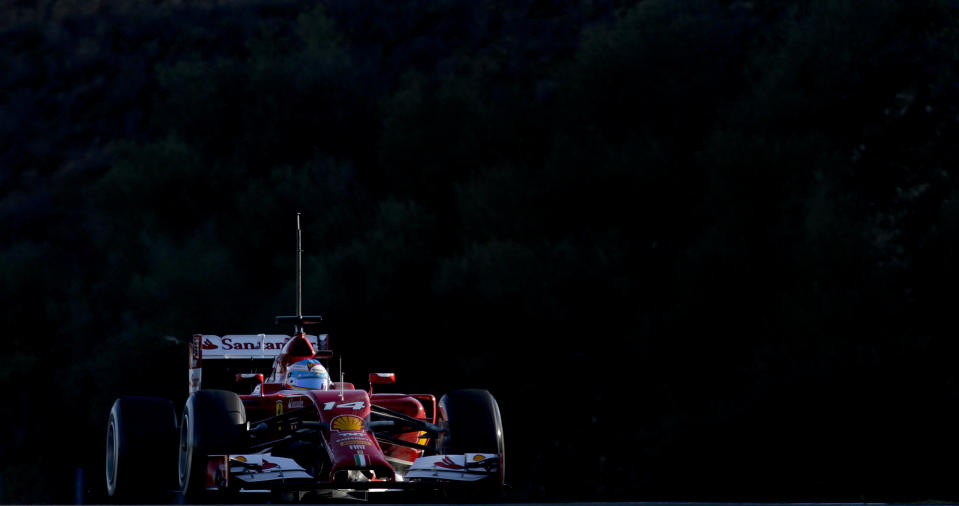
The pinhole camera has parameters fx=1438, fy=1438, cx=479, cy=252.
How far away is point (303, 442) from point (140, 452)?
5.33 ft

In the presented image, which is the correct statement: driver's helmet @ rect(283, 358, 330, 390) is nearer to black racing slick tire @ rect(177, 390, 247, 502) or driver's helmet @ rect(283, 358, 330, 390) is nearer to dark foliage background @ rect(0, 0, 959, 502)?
black racing slick tire @ rect(177, 390, 247, 502)

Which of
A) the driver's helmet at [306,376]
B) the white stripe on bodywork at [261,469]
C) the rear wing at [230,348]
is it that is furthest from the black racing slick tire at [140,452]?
the rear wing at [230,348]

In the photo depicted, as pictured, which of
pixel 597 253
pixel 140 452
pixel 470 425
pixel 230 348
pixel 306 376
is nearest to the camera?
pixel 470 425

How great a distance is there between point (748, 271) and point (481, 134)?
8839 millimetres

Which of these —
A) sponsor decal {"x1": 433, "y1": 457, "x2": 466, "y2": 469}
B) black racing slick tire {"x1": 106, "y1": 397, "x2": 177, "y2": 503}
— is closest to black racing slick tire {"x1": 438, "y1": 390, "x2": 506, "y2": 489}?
sponsor decal {"x1": 433, "y1": 457, "x2": 466, "y2": 469}

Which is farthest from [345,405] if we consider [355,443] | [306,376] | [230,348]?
[230,348]

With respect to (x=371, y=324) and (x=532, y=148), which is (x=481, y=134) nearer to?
(x=532, y=148)

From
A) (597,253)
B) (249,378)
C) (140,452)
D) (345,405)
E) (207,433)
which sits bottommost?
(140,452)

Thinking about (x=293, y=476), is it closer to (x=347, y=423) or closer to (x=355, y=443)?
(x=355, y=443)

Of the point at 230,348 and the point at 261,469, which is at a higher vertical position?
the point at 230,348

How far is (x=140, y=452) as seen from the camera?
A: 14.4 meters

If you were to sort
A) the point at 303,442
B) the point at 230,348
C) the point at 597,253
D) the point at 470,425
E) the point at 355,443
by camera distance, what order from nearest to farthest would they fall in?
the point at 355,443 < the point at 470,425 < the point at 303,442 < the point at 230,348 < the point at 597,253

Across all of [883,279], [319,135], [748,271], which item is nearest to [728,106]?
[748,271]

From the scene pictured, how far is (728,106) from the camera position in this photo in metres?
34.4
